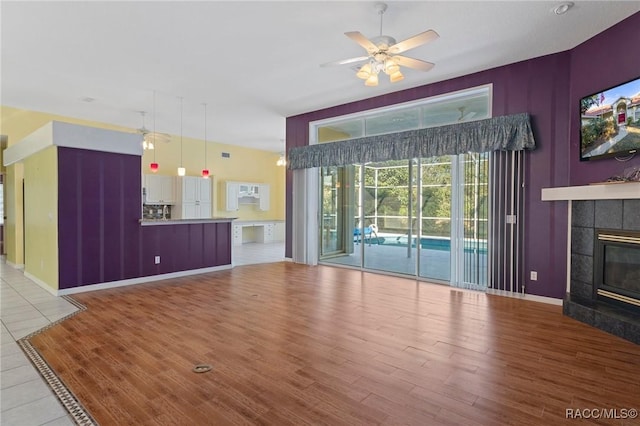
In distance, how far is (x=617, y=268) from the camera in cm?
371

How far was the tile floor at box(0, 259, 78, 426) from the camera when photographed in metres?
2.12

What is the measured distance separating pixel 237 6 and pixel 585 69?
4168 millimetres

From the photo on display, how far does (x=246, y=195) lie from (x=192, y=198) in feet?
6.81

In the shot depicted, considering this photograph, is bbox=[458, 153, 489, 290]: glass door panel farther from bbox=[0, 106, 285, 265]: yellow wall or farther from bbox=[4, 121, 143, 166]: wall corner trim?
bbox=[0, 106, 285, 265]: yellow wall

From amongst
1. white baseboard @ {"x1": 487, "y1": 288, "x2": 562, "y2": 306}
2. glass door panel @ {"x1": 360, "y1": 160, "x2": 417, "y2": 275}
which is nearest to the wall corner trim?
glass door panel @ {"x1": 360, "y1": 160, "x2": 417, "y2": 275}

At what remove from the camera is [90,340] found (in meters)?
3.29

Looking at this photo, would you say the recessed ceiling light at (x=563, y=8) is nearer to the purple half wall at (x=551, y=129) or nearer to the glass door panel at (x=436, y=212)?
the purple half wall at (x=551, y=129)

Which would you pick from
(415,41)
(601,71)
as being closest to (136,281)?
(415,41)

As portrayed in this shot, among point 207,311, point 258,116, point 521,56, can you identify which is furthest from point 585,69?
point 258,116

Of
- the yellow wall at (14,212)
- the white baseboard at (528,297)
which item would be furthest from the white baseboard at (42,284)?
the white baseboard at (528,297)

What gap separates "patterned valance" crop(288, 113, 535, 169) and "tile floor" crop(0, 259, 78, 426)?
485 cm

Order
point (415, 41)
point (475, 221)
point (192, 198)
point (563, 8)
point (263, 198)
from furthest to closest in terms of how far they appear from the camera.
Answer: point (263, 198)
point (192, 198)
point (475, 221)
point (563, 8)
point (415, 41)

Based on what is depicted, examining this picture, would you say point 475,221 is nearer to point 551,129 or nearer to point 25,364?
point 551,129

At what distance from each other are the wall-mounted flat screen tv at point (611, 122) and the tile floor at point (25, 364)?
528 centimetres
